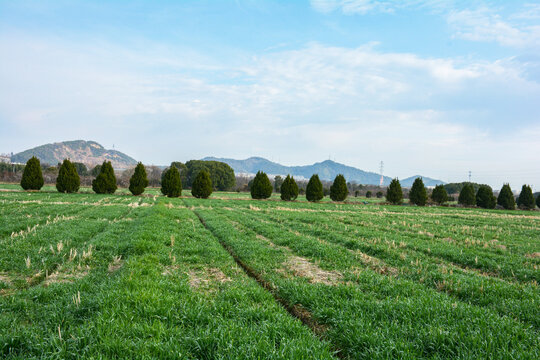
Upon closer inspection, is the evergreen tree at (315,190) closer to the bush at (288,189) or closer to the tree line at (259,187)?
the tree line at (259,187)

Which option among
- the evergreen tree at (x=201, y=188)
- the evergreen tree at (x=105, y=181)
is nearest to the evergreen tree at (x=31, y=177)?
the evergreen tree at (x=105, y=181)

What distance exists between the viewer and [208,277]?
639cm

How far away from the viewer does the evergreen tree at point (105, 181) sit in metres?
37.5

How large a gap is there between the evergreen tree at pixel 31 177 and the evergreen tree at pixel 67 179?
251 cm

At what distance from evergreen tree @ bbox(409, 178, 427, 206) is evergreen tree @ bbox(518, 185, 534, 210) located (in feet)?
59.2

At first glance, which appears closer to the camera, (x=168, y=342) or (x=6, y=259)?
(x=168, y=342)

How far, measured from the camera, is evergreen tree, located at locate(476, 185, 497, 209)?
45.8 meters

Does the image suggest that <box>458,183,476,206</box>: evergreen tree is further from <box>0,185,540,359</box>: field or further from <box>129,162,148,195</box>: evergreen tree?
<box>129,162,148,195</box>: evergreen tree

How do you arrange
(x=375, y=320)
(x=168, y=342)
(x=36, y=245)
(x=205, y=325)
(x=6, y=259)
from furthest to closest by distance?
(x=36, y=245) < (x=6, y=259) < (x=375, y=320) < (x=205, y=325) < (x=168, y=342)

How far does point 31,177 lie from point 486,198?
68942mm

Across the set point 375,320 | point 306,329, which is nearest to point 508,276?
point 375,320

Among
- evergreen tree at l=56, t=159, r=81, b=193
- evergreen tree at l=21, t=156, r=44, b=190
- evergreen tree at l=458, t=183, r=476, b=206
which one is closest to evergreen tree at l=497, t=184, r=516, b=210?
evergreen tree at l=458, t=183, r=476, b=206

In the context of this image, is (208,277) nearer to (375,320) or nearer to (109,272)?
(109,272)

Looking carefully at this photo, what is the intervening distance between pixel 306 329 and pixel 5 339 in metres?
3.76
